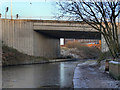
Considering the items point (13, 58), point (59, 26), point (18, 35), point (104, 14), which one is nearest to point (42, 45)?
point (59, 26)

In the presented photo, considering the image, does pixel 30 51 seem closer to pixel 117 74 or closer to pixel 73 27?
pixel 73 27

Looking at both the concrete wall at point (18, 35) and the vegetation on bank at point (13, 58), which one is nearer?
the vegetation on bank at point (13, 58)

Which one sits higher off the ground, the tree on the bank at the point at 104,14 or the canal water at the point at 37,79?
the tree on the bank at the point at 104,14

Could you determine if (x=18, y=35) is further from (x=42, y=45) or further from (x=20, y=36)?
(x=42, y=45)

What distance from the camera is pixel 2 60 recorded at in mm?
27594

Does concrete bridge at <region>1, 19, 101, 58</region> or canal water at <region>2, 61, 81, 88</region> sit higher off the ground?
concrete bridge at <region>1, 19, 101, 58</region>

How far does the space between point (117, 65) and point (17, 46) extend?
2870cm

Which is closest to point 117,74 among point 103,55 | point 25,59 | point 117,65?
point 117,65

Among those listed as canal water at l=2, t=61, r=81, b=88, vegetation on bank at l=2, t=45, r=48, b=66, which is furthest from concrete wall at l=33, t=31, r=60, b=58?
canal water at l=2, t=61, r=81, b=88

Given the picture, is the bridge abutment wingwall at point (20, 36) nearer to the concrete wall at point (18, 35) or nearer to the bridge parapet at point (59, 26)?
the concrete wall at point (18, 35)

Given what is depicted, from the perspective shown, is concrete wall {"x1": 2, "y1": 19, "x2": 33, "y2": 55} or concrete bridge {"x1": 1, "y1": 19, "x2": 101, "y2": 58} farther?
concrete bridge {"x1": 1, "y1": 19, "x2": 101, "y2": 58}

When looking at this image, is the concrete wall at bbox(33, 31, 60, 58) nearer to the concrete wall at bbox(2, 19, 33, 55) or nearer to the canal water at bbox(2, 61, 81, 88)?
the concrete wall at bbox(2, 19, 33, 55)

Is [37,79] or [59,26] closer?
[37,79]

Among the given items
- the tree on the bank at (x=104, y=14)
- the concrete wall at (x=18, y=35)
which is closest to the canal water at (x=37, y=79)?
the tree on the bank at (x=104, y=14)
